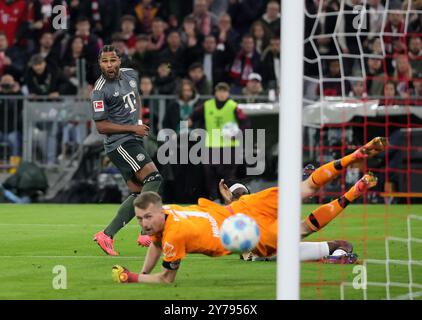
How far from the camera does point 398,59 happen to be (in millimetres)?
17609

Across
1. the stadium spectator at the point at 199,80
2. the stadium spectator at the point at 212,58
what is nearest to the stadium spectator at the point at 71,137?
the stadium spectator at the point at 199,80

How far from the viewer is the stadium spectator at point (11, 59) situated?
821 inches

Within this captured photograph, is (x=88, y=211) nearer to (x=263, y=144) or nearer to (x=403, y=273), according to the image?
(x=263, y=144)

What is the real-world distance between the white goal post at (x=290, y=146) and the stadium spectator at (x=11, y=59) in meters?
14.4

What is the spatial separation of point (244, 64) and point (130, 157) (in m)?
9.22

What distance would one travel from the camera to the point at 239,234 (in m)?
8.44

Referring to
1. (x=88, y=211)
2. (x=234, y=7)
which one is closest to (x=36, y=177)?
(x=88, y=211)

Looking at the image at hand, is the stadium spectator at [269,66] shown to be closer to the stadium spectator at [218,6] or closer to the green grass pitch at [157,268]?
the stadium spectator at [218,6]

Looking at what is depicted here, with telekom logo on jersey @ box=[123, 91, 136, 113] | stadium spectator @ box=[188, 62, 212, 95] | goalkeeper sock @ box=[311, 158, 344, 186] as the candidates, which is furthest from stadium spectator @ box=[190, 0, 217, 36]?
goalkeeper sock @ box=[311, 158, 344, 186]

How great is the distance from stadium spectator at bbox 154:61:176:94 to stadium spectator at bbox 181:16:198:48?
0.87 meters

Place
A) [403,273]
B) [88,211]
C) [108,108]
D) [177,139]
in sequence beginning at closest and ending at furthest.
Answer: [403,273]
[108,108]
[88,211]
[177,139]

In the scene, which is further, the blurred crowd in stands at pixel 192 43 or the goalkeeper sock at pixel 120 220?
the blurred crowd in stands at pixel 192 43
